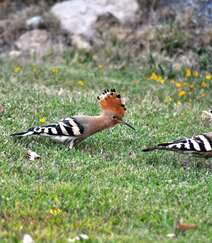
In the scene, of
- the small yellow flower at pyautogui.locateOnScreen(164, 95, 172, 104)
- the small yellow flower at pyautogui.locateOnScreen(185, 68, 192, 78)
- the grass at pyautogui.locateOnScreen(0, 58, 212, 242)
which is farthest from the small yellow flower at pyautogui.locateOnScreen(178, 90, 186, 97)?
the small yellow flower at pyautogui.locateOnScreen(185, 68, 192, 78)

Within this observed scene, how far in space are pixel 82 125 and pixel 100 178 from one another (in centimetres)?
108

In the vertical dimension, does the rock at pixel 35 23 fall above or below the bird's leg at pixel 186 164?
below

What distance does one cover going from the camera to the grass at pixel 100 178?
203 inches

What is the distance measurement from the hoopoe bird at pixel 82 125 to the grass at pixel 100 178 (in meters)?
0.14

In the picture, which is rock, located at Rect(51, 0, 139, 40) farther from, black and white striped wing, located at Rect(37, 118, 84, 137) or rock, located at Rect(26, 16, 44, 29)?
black and white striped wing, located at Rect(37, 118, 84, 137)

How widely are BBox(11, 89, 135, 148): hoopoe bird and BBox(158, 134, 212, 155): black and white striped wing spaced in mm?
791

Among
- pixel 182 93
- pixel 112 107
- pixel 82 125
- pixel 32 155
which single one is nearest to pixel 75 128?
pixel 82 125

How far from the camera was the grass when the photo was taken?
5148 millimetres

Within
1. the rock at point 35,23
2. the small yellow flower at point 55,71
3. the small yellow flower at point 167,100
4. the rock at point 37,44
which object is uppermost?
the small yellow flower at point 167,100

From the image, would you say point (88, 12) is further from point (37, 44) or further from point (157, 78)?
point (157, 78)

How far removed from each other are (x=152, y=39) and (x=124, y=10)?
1.09 meters

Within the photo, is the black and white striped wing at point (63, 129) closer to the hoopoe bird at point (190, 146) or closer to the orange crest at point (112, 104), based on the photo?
the orange crest at point (112, 104)

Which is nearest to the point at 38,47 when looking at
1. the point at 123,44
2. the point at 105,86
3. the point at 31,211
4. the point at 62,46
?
the point at 62,46

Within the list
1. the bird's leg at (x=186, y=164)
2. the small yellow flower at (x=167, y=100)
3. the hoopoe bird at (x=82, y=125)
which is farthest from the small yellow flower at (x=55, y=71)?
the bird's leg at (x=186, y=164)
